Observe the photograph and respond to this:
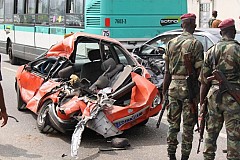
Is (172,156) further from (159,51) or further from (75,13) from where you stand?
(75,13)

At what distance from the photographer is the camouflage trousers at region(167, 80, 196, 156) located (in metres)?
5.47

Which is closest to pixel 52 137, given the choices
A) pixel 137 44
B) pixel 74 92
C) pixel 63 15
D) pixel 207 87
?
pixel 74 92

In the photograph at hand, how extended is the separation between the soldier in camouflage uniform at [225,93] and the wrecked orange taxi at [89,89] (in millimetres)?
1921

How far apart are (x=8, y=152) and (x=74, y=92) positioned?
1.35 metres

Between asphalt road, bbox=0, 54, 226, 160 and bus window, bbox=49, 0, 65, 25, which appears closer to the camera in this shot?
asphalt road, bbox=0, 54, 226, 160

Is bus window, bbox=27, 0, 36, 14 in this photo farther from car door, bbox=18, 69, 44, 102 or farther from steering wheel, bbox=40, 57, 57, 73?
steering wheel, bbox=40, 57, 57, 73

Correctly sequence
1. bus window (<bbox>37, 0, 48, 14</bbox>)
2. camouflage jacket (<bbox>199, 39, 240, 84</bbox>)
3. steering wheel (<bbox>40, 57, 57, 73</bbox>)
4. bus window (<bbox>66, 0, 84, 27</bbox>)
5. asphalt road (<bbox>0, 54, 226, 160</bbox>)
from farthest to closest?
bus window (<bbox>37, 0, 48, 14</bbox>) < bus window (<bbox>66, 0, 84, 27</bbox>) < steering wheel (<bbox>40, 57, 57, 73</bbox>) < asphalt road (<bbox>0, 54, 226, 160</bbox>) < camouflage jacket (<bbox>199, 39, 240, 84</bbox>)

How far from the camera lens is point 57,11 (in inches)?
543

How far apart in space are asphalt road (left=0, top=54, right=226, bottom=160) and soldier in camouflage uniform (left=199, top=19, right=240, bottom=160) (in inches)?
50.4

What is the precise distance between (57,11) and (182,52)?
29.4 feet

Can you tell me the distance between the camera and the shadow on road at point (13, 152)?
6223mm

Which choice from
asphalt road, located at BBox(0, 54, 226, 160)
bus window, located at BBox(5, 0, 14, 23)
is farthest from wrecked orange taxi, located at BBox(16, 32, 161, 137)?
bus window, located at BBox(5, 0, 14, 23)

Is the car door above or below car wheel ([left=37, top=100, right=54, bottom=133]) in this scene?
above

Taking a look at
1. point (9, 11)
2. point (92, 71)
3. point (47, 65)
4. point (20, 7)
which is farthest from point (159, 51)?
point (9, 11)
